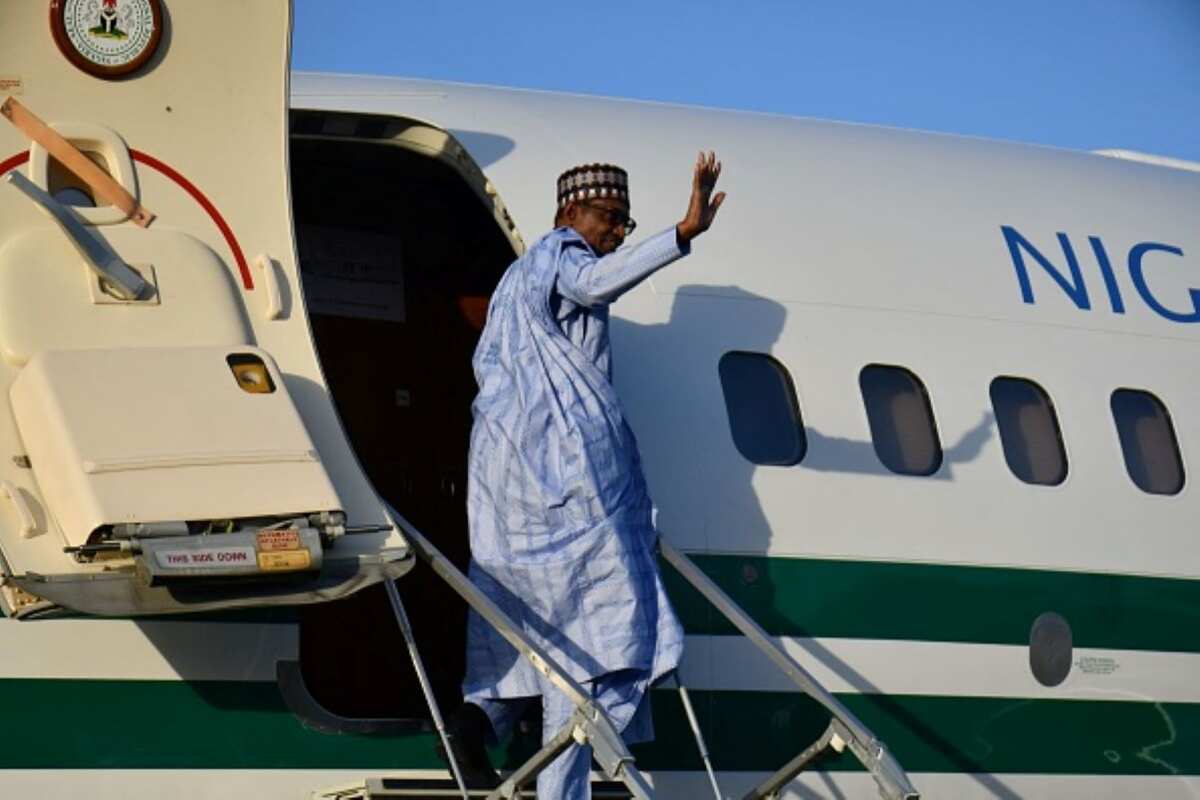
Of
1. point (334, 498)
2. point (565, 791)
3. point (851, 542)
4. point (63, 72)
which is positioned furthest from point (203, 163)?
point (851, 542)

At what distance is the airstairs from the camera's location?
222 inches

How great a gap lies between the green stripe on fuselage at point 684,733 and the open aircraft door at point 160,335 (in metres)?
0.74

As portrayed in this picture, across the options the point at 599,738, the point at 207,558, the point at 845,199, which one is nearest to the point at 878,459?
the point at 845,199

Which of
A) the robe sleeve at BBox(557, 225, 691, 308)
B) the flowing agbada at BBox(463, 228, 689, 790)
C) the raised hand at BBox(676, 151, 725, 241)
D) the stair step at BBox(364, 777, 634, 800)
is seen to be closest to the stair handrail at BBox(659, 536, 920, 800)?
the flowing agbada at BBox(463, 228, 689, 790)

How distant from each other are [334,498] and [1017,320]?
3.57 m

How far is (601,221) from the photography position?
6.49 meters

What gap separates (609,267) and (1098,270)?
328cm

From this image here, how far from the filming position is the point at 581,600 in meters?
6.22

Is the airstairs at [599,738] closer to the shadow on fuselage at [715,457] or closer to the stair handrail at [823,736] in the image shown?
the stair handrail at [823,736]

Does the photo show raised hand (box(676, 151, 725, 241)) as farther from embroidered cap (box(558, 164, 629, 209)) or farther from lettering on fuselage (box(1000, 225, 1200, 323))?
lettering on fuselage (box(1000, 225, 1200, 323))

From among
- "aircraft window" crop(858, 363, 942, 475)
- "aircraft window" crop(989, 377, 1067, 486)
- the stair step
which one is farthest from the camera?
"aircraft window" crop(989, 377, 1067, 486)

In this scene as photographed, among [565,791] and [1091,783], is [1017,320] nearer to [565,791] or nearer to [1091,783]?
[1091,783]

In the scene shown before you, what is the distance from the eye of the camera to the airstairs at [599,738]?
18.5ft

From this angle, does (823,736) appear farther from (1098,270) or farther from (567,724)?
(1098,270)
